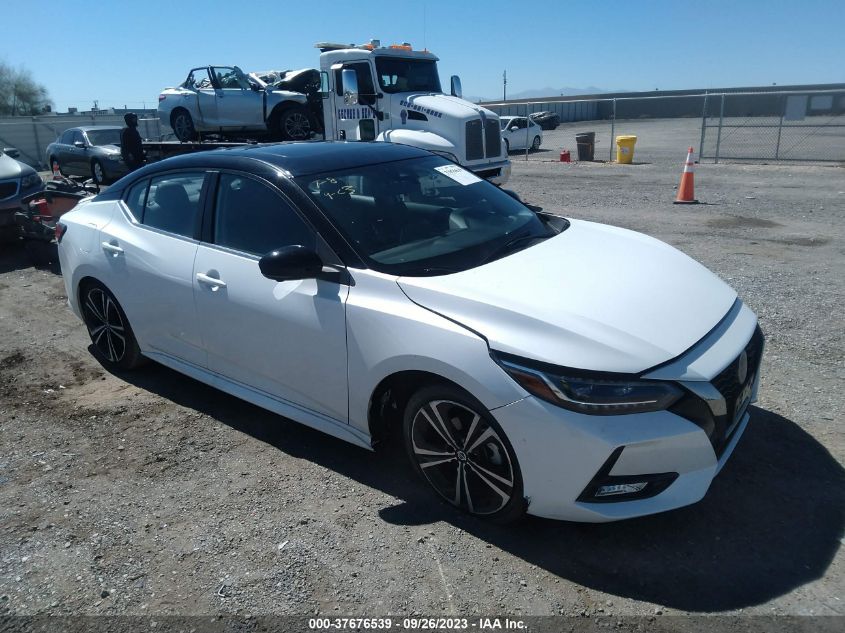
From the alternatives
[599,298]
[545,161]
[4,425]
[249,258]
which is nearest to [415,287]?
[599,298]

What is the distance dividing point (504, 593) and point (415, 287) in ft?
4.64

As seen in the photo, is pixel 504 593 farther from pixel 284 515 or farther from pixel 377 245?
pixel 377 245

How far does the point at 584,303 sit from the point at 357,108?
1153 centimetres

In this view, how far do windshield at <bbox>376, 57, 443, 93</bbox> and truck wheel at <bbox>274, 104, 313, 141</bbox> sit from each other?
195cm

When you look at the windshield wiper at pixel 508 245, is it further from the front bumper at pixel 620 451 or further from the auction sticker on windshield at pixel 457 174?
the front bumper at pixel 620 451

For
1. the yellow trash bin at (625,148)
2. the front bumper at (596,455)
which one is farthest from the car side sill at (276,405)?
the yellow trash bin at (625,148)

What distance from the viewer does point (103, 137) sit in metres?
18.4

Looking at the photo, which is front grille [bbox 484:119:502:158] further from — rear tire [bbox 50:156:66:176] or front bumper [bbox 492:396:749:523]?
rear tire [bbox 50:156:66:176]

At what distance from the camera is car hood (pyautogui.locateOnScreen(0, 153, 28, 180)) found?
9.70 metres

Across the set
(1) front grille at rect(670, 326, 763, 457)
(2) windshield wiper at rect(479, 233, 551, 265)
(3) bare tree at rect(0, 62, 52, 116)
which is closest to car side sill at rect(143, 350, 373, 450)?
(2) windshield wiper at rect(479, 233, 551, 265)

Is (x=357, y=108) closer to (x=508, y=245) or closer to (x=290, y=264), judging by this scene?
(x=508, y=245)

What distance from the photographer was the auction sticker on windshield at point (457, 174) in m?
4.41

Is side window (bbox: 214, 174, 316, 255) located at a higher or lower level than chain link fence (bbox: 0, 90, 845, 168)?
higher

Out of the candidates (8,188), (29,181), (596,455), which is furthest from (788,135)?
(596,455)
